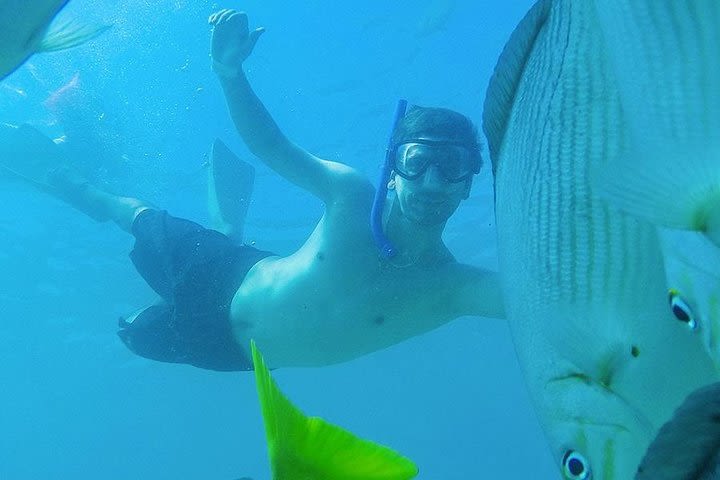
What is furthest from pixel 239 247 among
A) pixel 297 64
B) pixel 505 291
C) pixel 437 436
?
pixel 437 436

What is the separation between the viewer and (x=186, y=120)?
13.8 meters

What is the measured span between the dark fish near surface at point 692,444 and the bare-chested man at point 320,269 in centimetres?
286

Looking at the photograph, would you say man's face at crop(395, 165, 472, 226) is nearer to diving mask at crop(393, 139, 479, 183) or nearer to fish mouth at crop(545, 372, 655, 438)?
diving mask at crop(393, 139, 479, 183)

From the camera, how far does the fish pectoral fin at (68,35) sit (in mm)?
1307

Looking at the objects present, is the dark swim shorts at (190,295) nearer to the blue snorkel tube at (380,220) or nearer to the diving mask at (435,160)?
the blue snorkel tube at (380,220)

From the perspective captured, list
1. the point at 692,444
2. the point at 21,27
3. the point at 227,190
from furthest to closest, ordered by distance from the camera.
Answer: the point at 227,190 → the point at 21,27 → the point at 692,444

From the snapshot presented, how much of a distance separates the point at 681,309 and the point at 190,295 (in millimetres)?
4348

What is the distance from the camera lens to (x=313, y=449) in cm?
51

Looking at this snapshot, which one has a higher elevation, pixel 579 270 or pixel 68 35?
pixel 68 35

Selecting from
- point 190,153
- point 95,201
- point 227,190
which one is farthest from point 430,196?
point 190,153

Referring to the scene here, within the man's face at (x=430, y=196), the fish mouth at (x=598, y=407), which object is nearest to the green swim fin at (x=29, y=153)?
the man's face at (x=430, y=196)

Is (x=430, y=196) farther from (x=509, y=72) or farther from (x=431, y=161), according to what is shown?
(x=509, y=72)

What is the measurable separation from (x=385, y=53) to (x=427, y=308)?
9526mm

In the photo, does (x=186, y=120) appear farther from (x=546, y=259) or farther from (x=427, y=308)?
(x=546, y=259)
